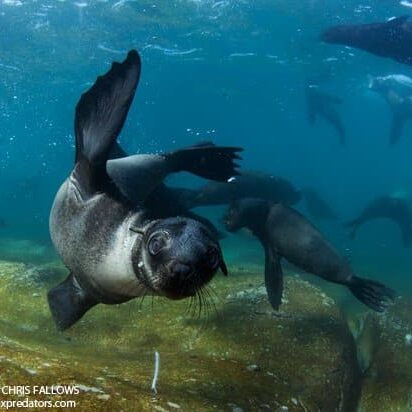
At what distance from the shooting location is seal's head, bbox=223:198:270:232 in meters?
6.99

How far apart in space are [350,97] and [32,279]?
36.3 meters

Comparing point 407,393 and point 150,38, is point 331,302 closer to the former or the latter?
point 407,393

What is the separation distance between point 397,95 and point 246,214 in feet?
89.9

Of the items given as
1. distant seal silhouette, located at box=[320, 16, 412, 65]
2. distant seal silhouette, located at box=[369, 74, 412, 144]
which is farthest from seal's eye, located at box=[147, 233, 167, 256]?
distant seal silhouette, located at box=[369, 74, 412, 144]

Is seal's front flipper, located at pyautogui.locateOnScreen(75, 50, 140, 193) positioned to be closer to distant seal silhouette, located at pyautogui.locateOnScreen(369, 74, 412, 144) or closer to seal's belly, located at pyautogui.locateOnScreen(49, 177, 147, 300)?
seal's belly, located at pyautogui.locateOnScreen(49, 177, 147, 300)

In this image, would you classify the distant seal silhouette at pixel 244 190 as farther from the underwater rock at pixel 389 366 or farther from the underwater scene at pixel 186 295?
the underwater rock at pixel 389 366

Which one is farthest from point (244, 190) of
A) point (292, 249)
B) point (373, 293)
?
point (373, 293)

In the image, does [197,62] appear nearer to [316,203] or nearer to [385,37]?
[316,203]

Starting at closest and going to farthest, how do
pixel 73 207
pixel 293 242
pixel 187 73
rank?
pixel 73 207 → pixel 293 242 → pixel 187 73

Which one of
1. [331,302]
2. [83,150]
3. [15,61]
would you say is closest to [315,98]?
[15,61]

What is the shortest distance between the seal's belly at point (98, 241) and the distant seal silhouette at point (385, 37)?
939 cm

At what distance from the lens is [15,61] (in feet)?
101

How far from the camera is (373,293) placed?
6.18 metres

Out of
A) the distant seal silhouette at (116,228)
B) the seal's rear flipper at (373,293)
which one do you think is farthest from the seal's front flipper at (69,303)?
the seal's rear flipper at (373,293)
